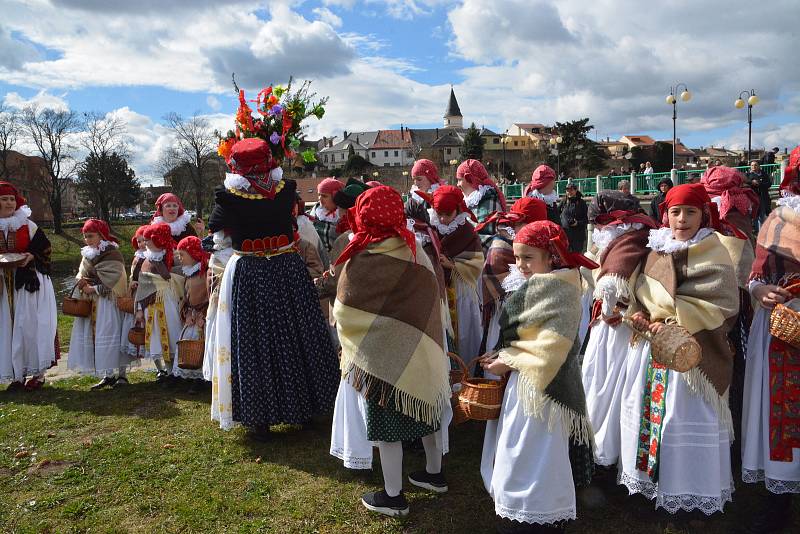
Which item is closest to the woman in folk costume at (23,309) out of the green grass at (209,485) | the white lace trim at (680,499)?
the green grass at (209,485)

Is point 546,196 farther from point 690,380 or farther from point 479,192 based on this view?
point 690,380

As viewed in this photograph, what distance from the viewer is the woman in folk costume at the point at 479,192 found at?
231 inches

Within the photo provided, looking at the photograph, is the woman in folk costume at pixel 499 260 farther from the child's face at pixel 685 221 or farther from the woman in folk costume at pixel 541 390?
the woman in folk costume at pixel 541 390

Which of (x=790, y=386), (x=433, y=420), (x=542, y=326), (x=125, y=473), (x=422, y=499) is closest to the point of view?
(x=542, y=326)

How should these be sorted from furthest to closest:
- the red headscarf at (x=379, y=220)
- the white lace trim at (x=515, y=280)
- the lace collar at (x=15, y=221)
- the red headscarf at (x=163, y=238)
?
the red headscarf at (x=163, y=238), the lace collar at (x=15, y=221), the red headscarf at (x=379, y=220), the white lace trim at (x=515, y=280)

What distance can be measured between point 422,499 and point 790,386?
2351mm

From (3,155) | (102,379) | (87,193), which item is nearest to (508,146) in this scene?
(87,193)

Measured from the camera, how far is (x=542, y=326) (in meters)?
2.96

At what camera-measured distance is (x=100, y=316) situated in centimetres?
681

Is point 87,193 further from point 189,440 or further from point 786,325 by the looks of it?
point 786,325

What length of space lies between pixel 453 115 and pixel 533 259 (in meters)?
116

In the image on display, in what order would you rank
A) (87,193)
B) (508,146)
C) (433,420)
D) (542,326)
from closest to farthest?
1. (542,326)
2. (433,420)
3. (87,193)
4. (508,146)

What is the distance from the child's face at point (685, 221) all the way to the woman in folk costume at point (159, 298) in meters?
5.41

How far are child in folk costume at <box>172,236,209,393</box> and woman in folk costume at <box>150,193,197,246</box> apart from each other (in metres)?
0.57
